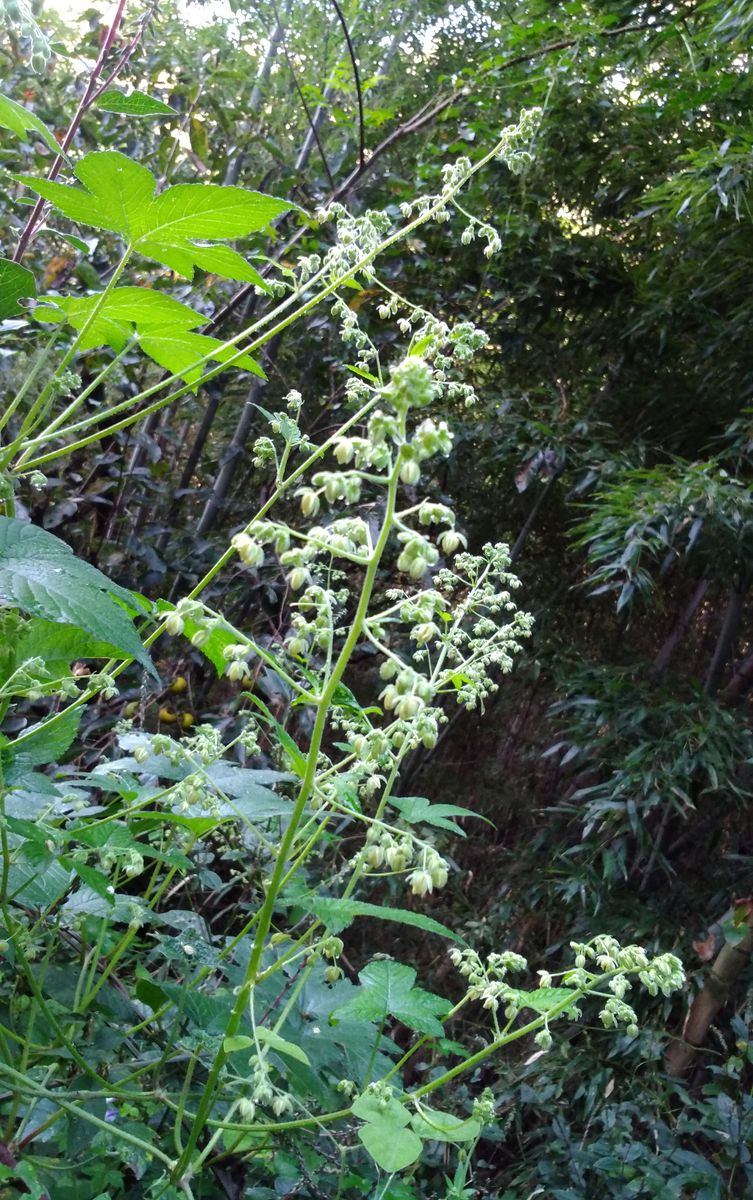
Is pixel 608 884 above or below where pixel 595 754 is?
below

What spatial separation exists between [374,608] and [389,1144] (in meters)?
1.54

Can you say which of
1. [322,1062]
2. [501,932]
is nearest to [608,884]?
[501,932]

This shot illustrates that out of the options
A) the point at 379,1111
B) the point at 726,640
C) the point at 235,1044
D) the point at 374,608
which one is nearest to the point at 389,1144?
the point at 379,1111

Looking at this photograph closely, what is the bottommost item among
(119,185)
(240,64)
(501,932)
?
(501,932)

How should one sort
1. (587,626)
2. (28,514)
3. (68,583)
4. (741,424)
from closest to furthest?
(68,583)
(28,514)
(741,424)
(587,626)

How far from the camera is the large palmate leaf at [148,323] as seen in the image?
30.7 inches

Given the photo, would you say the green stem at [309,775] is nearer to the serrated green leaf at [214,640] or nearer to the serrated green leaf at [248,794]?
the serrated green leaf at [248,794]

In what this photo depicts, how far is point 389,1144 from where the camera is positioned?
64cm

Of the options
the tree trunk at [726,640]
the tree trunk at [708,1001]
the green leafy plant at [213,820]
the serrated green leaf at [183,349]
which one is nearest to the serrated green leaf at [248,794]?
the green leafy plant at [213,820]

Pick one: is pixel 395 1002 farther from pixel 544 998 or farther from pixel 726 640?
pixel 726 640

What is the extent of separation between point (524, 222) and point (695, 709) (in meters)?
1.31

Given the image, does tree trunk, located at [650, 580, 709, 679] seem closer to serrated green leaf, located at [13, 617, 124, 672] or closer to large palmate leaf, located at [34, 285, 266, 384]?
large palmate leaf, located at [34, 285, 266, 384]

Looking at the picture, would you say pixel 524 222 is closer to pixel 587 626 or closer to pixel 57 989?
pixel 587 626

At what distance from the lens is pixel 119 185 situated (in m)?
0.69
